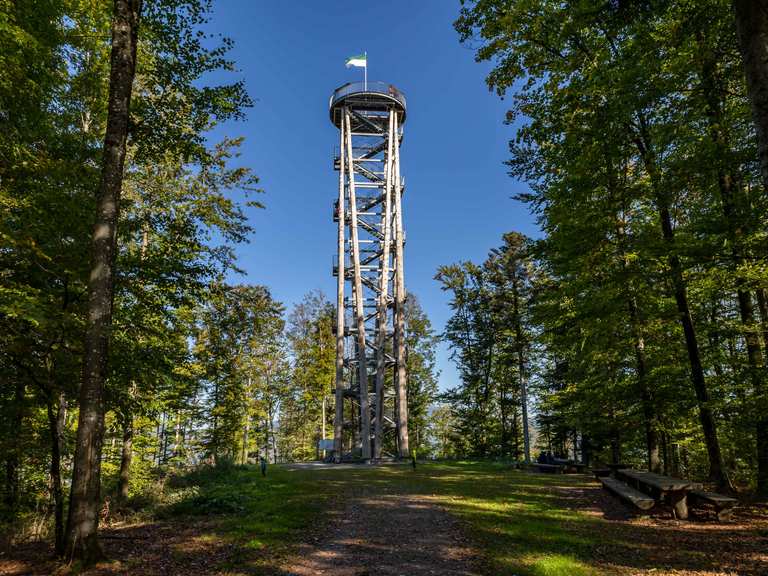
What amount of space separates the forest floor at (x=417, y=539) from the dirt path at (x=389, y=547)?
2cm

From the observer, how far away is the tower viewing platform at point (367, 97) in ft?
93.9

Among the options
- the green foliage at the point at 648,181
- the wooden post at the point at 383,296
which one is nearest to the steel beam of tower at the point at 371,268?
the wooden post at the point at 383,296

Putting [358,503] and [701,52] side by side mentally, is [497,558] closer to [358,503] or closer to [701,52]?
[358,503]

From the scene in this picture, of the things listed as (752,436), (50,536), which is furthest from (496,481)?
(50,536)

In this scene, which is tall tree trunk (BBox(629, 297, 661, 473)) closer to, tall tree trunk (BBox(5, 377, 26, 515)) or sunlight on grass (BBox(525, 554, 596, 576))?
sunlight on grass (BBox(525, 554, 596, 576))

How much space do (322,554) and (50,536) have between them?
5800 millimetres

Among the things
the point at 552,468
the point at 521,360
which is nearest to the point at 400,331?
the point at 521,360

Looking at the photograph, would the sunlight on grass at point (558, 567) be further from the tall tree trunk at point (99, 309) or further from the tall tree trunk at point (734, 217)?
the tall tree trunk at point (734, 217)

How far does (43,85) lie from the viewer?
9281mm

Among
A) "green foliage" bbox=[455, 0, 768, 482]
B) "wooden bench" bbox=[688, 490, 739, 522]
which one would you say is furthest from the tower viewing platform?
"wooden bench" bbox=[688, 490, 739, 522]

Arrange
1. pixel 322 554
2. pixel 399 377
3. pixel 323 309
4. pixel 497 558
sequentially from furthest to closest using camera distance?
pixel 323 309, pixel 399 377, pixel 322 554, pixel 497 558

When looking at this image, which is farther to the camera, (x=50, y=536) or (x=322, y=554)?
(x=50, y=536)

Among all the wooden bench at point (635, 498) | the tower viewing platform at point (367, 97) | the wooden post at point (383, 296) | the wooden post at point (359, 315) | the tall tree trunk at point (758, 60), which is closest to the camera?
the tall tree trunk at point (758, 60)

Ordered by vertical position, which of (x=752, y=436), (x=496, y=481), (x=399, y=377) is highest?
(x=399, y=377)
